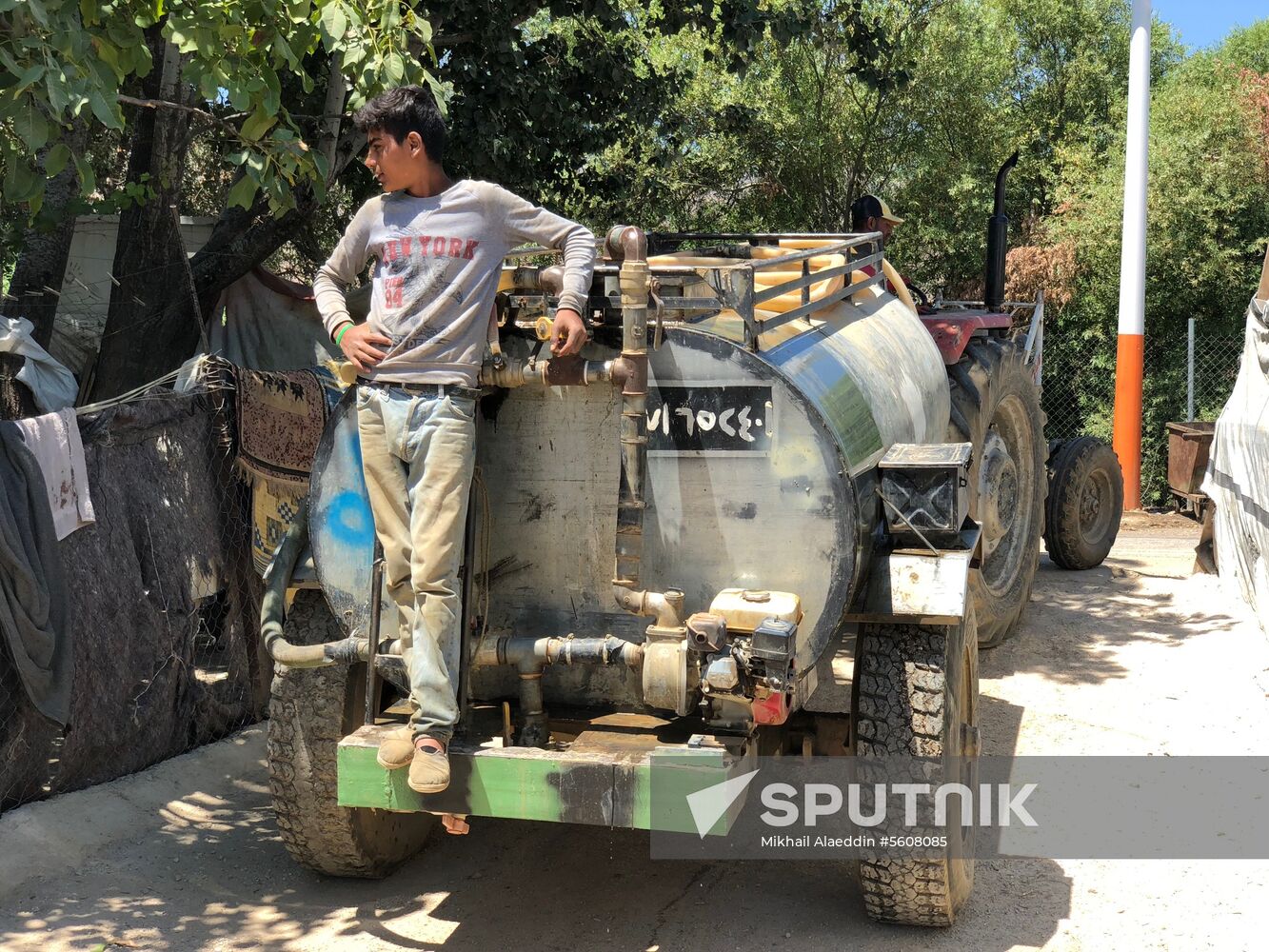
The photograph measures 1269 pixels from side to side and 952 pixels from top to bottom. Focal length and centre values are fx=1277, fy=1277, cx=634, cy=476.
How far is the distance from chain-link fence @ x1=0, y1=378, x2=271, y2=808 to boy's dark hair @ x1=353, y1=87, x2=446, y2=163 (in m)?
2.43

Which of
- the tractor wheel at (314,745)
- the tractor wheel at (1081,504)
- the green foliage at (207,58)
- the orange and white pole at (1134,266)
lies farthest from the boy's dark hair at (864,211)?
the orange and white pole at (1134,266)

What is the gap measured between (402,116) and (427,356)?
29.9 inches

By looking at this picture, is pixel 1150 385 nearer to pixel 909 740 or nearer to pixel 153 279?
pixel 153 279

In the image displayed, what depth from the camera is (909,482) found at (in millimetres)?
4332

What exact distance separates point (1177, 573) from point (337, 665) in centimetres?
694

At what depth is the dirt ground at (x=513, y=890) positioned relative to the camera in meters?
4.40

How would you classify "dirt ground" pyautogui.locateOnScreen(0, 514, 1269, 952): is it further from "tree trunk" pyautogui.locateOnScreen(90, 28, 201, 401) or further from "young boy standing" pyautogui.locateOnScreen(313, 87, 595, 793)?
"tree trunk" pyautogui.locateOnScreen(90, 28, 201, 401)

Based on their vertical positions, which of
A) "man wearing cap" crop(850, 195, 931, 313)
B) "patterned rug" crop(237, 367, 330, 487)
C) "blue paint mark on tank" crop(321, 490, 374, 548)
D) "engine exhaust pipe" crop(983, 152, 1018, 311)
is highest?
"man wearing cap" crop(850, 195, 931, 313)

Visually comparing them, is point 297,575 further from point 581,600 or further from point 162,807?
point 162,807

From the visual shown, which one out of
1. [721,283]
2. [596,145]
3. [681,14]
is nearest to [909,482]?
[721,283]

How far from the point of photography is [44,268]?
760cm

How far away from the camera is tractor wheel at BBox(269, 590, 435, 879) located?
4516 mm

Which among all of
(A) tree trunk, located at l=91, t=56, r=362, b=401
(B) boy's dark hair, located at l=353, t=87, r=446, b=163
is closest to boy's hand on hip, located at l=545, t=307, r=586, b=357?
(B) boy's dark hair, located at l=353, t=87, r=446, b=163

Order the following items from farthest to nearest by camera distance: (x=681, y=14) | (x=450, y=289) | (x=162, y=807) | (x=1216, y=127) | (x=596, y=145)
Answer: (x=1216, y=127)
(x=596, y=145)
(x=681, y=14)
(x=162, y=807)
(x=450, y=289)
